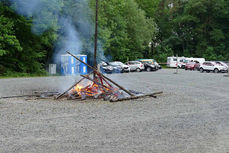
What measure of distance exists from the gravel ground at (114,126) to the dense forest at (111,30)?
7.46 meters

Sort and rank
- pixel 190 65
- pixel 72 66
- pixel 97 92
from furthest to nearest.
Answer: pixel 190 65, pixel 72 66, pixel 97 92

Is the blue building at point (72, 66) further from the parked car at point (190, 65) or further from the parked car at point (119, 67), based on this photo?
the parked car at point (190, 65)

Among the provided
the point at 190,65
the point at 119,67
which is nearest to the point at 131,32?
the point at 190,65

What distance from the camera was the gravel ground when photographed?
6801 mm

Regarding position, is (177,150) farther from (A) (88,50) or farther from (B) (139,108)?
(A) (88,50)

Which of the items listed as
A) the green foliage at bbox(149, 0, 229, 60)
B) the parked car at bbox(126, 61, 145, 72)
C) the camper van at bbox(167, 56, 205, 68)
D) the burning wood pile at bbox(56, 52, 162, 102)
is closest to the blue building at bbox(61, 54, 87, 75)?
the burning wood pile at bbox(56, 52, 162, 102)

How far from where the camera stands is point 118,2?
180 ft

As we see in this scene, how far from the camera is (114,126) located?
8.86 metres

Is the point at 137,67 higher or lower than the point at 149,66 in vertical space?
lower

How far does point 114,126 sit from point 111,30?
1573 inches

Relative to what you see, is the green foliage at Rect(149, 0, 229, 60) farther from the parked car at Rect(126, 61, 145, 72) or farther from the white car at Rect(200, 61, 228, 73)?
the parked car at Rect(126, 61, 145, 72)

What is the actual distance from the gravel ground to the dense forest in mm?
7458

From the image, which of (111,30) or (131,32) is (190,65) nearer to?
(131,32)

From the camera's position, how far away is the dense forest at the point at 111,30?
22.0m
